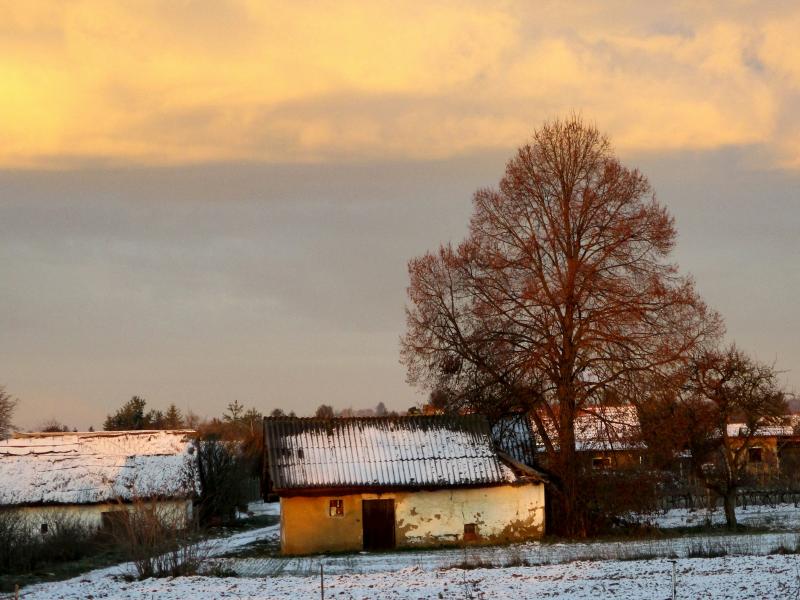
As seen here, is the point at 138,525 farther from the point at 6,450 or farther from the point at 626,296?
the point at 6,450

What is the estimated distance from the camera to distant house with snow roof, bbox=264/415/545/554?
32719 millimetres

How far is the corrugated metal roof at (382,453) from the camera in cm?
3312

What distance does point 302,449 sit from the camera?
34.1m

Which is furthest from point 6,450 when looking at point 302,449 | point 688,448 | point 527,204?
point 688,448

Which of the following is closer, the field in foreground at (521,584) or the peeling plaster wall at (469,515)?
the field in foreground at (521,584)

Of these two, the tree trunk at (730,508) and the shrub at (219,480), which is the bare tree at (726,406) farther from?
the shrub at (219,480)

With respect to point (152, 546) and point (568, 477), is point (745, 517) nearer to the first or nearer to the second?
point (568, 477)

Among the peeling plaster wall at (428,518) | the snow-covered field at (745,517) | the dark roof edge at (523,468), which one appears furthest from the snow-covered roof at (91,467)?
the snow-covered field at (745,517)

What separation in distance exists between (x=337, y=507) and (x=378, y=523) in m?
1.45

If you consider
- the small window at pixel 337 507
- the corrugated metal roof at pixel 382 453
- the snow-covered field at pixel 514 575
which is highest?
the corrugated metal roof at pixel 382 453

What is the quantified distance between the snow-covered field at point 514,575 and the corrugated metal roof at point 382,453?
2707mm

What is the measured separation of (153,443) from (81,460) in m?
3.96

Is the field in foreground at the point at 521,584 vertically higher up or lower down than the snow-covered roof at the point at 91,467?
lower down

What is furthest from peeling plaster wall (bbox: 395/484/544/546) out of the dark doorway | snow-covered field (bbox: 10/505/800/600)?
snow-covered field (bbox: 10/505/800/600)
